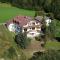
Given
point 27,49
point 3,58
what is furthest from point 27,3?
point 3,58

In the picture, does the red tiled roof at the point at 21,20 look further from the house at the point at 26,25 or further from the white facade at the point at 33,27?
the white facade at the point at 33,27

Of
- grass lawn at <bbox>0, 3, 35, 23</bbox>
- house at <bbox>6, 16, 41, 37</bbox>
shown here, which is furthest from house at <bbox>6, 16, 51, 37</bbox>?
grass lawn at <bbox>0, 3, 35, 23</bbox>

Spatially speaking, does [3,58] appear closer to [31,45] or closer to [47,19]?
[31,45]

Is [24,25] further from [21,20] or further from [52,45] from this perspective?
[52,45]

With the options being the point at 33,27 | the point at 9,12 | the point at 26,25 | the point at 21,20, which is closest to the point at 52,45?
the point at 26,25

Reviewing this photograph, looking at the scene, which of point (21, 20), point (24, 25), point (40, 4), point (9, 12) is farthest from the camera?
point (40, 4)

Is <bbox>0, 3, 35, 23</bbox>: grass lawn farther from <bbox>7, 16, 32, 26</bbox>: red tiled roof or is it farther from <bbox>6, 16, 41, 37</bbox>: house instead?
<bbox>6, 16, 41, 37</bbox>: house

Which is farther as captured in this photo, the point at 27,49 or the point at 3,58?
the point at 27,49

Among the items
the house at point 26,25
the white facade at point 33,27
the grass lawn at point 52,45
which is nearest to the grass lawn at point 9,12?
the house at point 26,25
